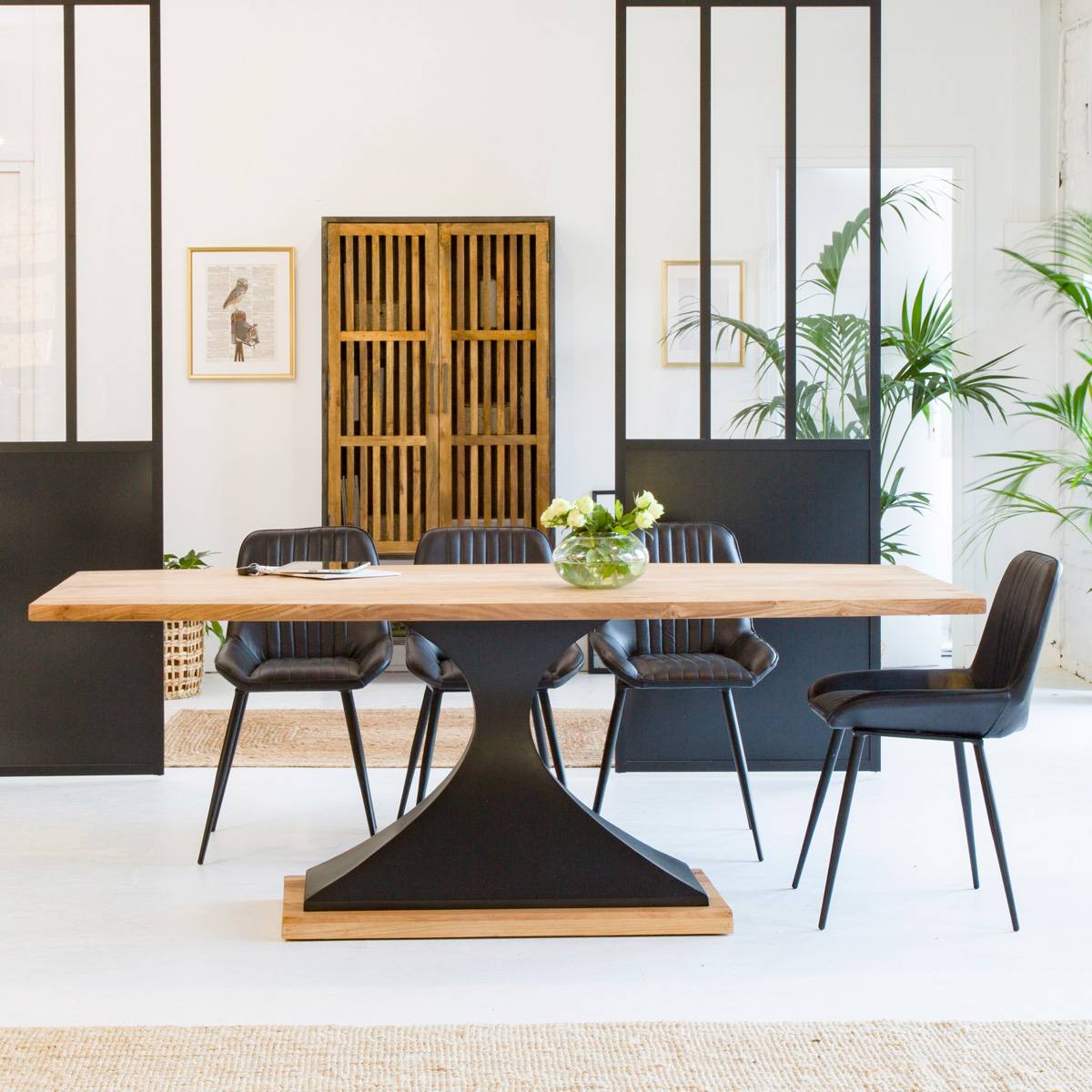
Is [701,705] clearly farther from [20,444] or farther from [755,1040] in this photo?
[20,444]

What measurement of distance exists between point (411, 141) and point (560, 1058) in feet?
16.3

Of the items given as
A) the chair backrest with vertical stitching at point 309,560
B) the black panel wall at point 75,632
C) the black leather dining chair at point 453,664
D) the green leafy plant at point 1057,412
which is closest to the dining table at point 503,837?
the black leather dining chair at point 453,664

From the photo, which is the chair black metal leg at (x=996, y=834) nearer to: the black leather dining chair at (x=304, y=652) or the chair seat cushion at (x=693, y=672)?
the chair seat cushion at (x=693, y=672)

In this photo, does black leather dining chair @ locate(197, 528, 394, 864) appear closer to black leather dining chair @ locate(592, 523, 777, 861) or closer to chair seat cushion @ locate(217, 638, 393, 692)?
chair seat cushion @ locate(217, 638, 393, 692)

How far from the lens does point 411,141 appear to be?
619 centimetres

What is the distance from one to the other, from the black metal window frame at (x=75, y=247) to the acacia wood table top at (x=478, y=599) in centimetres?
117

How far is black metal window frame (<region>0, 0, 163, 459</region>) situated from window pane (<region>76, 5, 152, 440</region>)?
0.02 meters

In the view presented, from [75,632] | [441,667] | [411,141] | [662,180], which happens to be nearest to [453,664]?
[441,667]

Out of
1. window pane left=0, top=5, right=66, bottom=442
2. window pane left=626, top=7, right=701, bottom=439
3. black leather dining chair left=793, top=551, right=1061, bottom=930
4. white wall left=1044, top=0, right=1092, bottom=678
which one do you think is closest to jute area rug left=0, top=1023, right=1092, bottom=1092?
black leather dining chair left=793, top=551, right=1061, bottom=930

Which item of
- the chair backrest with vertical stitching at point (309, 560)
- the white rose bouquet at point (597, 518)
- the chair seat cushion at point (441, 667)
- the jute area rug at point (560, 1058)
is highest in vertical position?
the white rose bouquet at point (597, 518)

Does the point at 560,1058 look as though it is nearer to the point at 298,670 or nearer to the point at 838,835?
the point at 838,835

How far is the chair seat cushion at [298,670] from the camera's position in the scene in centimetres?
338

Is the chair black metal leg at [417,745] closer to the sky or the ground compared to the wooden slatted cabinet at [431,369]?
closer to the ground

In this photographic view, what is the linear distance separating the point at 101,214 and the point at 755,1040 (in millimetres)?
3294
